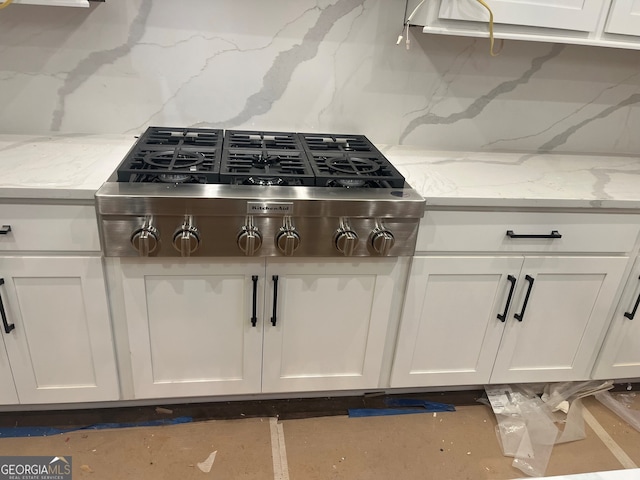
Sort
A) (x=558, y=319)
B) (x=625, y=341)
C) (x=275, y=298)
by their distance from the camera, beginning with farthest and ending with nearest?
(x=625, y=341)
(x=558, y=319)
(x=275, y=298)

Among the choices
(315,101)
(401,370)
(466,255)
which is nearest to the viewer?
(466,255)

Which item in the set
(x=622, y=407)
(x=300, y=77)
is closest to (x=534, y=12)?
(x=300, y=77)

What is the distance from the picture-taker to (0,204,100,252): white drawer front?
4.35 feet

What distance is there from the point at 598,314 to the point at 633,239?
0.31m

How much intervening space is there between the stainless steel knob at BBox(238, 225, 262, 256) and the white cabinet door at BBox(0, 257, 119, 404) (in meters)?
0.44

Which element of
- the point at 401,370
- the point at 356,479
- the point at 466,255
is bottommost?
the point at 356,479

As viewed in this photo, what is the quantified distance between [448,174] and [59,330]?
1372 millimetres

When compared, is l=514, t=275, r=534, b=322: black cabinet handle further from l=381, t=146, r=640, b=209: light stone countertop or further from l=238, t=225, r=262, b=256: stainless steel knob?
l=238, t=225, r=262, b=256: stainless steel knob

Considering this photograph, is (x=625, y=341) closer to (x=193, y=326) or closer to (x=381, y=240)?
(x=381, y=240)

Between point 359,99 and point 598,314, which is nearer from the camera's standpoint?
point 598,314

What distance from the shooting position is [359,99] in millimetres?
1913

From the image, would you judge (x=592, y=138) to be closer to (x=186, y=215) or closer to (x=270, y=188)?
(x=270, y=188)

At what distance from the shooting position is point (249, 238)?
1348 mm

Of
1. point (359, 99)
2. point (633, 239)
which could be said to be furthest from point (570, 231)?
point (359, 99)
